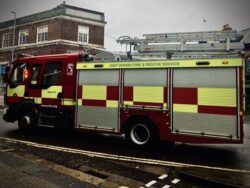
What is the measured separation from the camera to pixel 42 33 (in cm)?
3616

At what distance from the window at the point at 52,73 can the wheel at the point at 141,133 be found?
3.21 m

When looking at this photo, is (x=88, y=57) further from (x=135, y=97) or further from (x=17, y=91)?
(x=17, y=91)

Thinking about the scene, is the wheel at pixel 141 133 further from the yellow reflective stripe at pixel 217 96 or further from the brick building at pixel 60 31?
the brick building at pixel 60 31

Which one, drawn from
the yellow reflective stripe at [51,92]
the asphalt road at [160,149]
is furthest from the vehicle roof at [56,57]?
the asphalt road at [160,149]

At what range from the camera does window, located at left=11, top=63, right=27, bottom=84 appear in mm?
10258

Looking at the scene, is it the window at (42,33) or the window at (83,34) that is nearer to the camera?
the window at (83,34)

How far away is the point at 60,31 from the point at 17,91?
2511cm

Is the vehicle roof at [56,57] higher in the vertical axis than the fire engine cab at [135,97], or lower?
higher

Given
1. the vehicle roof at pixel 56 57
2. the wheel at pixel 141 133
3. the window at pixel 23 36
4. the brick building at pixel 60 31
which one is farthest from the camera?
the window at pixel 23 36

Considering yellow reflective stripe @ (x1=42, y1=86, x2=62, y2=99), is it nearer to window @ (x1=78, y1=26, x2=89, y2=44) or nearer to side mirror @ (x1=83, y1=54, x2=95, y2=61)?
side mirror @ (x1=83, y1=54, x2=95, y2=61)

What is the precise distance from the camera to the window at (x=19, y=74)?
404 inches

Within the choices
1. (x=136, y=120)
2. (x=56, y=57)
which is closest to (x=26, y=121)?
(x=56, y=57)

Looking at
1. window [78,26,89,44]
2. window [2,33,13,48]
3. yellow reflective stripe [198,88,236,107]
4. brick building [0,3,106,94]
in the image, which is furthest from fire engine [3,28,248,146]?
→ window [2,33,13,48]

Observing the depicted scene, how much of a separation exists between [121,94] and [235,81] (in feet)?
10.5
